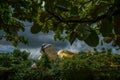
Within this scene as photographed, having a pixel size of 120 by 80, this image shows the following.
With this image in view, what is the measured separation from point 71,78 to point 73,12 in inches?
630

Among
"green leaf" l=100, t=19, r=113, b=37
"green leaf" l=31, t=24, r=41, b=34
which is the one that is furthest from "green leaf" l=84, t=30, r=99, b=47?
"green leaf" l=31, t=24, r=41, b=34

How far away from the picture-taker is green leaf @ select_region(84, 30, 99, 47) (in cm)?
112

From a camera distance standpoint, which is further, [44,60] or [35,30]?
[44,60]

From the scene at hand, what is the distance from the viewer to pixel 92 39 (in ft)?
3.74

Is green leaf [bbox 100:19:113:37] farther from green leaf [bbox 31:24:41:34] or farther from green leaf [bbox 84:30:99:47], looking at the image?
green leaf [bbox 31:24:41:34]

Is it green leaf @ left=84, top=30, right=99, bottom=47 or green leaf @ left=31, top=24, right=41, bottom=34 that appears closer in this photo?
green leaf @ left=84, top=30, right=99, bottom=47

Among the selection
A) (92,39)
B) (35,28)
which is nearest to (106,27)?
(92,39)

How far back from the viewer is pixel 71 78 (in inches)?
668

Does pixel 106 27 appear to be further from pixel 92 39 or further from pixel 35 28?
pixel 35 28

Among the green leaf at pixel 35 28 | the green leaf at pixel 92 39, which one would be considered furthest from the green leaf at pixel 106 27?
the green leaf at pixel 35 28

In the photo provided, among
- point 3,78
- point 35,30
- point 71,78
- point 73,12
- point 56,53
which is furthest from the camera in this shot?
point 56,53

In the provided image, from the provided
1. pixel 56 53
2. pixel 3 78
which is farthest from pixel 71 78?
pixel 56 53

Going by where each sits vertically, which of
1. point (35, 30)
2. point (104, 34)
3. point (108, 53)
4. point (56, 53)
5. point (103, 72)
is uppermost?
point (56, 53)

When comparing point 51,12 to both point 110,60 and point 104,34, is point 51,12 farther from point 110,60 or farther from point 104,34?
point 110,60
